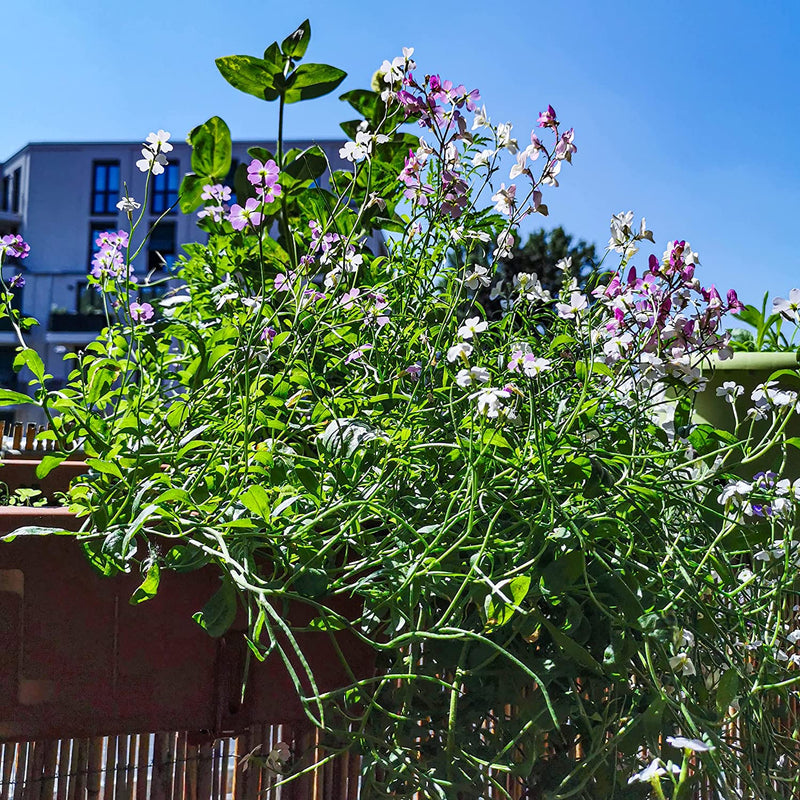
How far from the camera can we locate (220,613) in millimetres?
569

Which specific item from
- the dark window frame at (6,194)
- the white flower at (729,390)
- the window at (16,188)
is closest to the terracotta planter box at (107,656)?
the white flower at (729,390)

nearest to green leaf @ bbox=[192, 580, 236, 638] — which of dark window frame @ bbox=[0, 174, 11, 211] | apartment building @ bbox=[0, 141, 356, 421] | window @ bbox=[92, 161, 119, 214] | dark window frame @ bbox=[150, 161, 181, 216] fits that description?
dark window frame @ bbox=[150, 161, 181, 216]

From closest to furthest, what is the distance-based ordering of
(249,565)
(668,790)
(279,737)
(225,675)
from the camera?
1. (249,565)
2. (225,675)
3. (668,790)
4. (279,737)

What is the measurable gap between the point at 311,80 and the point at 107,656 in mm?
635

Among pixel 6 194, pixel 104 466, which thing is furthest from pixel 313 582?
pixel 6 194

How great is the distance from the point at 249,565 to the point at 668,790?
1.62 feet

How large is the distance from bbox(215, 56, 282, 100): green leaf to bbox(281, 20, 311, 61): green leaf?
2cm

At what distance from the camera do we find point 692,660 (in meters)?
0.66

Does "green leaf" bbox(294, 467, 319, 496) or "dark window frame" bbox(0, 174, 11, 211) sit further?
"dark window frame" bbox(0, 174, 11, 211)

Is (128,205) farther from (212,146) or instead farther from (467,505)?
(467,505)

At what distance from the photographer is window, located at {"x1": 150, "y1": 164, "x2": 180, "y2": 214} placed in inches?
1003

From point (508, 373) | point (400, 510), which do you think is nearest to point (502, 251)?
point (508, 373)

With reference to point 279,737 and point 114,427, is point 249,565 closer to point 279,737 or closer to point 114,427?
point 114,427

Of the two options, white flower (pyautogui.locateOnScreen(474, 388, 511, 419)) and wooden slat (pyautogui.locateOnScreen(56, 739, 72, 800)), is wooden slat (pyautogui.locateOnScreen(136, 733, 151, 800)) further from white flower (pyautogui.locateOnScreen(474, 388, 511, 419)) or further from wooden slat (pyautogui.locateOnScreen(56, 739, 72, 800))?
white flower (pyautogui.locateOnScreen(474, 388, 511, 419))
